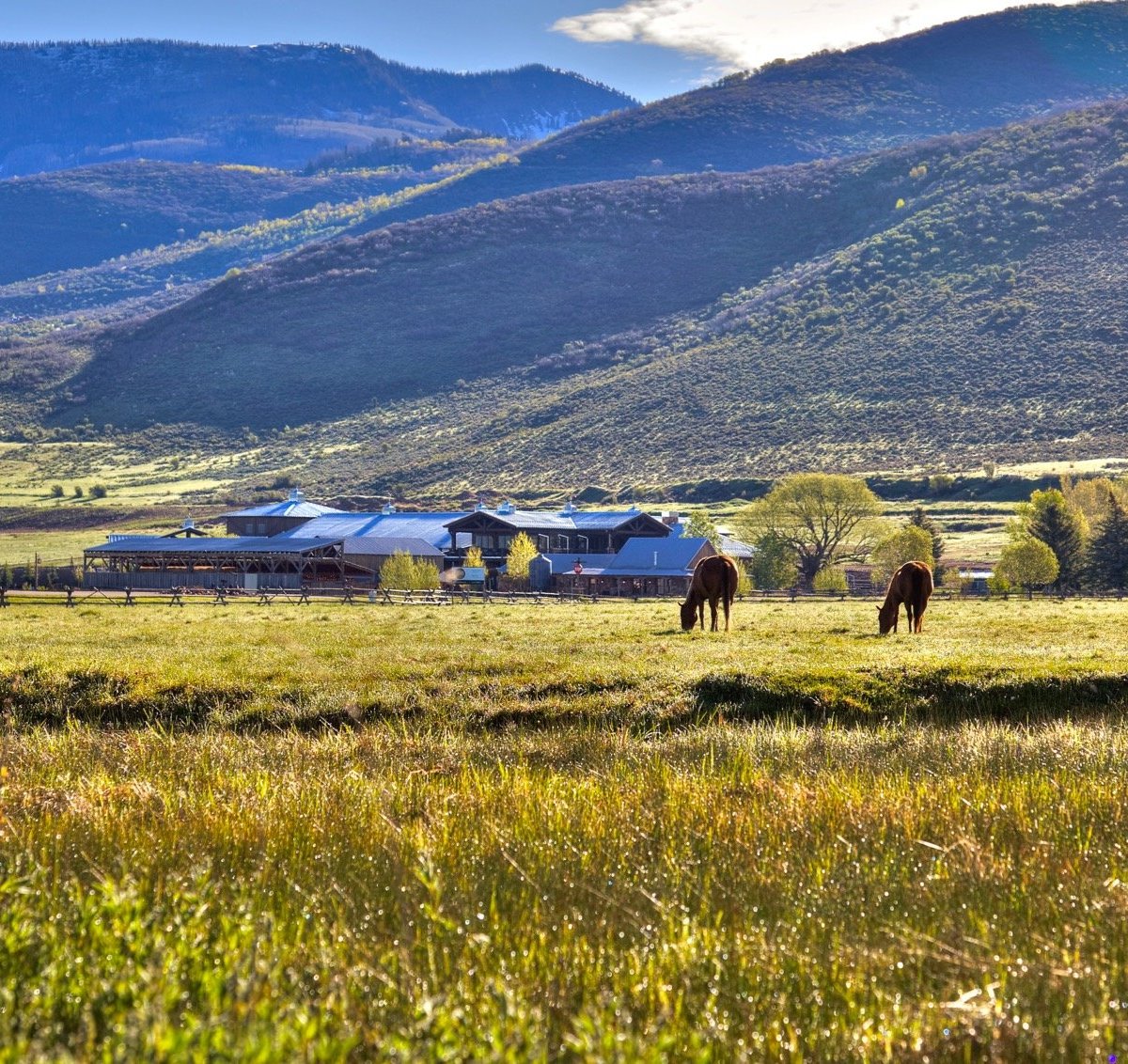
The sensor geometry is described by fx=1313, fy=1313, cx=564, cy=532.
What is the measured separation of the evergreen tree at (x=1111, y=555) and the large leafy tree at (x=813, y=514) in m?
21.1

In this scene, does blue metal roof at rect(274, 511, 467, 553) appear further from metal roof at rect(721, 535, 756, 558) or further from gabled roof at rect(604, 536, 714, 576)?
metal roof at rect(721, 535, 756, 558)

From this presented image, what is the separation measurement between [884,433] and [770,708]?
432 feet

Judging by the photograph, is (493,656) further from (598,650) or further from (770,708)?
(770,708)

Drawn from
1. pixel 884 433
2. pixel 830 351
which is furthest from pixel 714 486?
pixel 830 351

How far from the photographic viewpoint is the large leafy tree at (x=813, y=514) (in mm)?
94312

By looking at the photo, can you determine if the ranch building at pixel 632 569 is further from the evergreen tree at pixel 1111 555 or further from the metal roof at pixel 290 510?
the metal roof at pixel 290 510

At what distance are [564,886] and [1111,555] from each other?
74609 mm

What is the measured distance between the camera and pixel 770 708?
18156mm

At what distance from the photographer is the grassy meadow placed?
205 inches

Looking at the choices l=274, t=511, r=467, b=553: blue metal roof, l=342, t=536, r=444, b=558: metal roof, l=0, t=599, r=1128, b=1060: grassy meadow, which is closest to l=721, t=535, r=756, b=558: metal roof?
l=274, t=511, r=467, b=553: blue metal roof

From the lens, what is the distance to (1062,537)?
267 ft

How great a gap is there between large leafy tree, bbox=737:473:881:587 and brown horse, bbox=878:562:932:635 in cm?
6496

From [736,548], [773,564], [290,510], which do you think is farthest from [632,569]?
[290,510]

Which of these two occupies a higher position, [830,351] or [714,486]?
[830,351]
